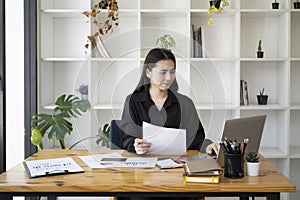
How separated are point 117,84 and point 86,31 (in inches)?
81.8

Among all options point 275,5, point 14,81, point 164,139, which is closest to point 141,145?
point 164,139

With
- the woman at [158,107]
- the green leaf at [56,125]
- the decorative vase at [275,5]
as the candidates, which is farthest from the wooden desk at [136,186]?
the decorative vase at [275,5]

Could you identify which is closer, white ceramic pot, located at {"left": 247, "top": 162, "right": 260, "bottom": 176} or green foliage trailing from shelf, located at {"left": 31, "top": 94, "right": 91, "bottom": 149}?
white ceramic pot, located at {"left": 247, "top": 162, "right": 260, "bottom": 176}

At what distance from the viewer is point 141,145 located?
2154 millimetres

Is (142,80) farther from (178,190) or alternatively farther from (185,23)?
(185,23)

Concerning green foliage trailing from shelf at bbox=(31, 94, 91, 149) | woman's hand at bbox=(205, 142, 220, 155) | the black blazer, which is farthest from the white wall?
woman's hand at bbox=(205, 142, 220, 155)

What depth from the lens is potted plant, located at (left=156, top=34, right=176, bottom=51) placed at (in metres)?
2.11

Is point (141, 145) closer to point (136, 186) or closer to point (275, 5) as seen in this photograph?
point (136, 186)

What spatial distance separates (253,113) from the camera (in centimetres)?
419

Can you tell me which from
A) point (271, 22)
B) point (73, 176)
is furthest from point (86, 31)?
point (73, 176)

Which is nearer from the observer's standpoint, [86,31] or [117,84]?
[117,84]

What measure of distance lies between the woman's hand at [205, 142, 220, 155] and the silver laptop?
4.5 inches

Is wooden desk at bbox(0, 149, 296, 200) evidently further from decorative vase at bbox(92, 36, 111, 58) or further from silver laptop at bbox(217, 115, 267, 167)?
decorative vase at bbox(92, 36, 111, 58)

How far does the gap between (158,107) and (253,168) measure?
0.49 metres
